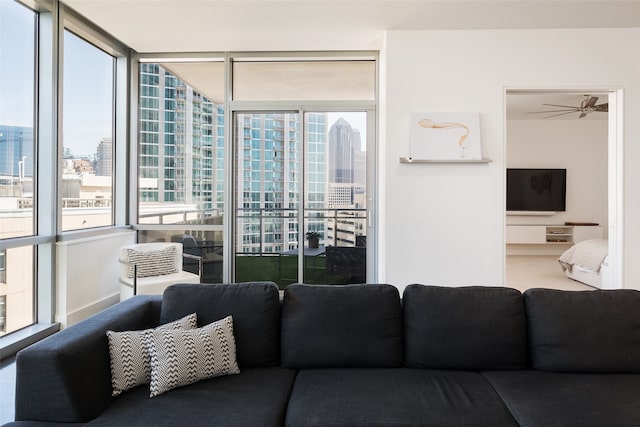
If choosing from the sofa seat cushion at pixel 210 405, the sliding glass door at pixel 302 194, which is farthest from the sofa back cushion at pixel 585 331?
the sliding glass door at pixel 302 194

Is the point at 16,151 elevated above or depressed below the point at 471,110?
below

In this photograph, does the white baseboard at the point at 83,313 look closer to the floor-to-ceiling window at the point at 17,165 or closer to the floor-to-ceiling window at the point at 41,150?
the floor-to-ceiling window at the point at 41,150

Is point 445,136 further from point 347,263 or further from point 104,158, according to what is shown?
point 104,158

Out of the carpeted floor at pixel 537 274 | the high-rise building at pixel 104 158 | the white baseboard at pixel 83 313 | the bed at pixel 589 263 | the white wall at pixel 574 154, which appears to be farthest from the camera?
the white wall at pixel 574 154

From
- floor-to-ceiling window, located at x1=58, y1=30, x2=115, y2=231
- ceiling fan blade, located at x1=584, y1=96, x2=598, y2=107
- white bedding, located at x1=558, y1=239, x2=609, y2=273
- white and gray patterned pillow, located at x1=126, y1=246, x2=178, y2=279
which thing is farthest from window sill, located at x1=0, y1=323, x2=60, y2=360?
ceiling fan blade, located at x1=584, y1=96, x2=598, y2=107

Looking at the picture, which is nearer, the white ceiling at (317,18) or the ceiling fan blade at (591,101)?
the white ceiling at (317,18)

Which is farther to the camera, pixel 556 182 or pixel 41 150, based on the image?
pixel 556 182

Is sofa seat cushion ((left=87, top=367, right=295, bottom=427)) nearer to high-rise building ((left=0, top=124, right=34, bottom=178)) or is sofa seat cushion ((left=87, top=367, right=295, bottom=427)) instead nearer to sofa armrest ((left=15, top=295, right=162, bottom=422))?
sofa armrest ((left=15, top=295, right=162, bottom=422))

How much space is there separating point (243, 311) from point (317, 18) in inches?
→ 107

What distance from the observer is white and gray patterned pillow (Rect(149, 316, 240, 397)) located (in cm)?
163

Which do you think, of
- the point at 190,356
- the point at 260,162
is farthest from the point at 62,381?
the point at 260,162

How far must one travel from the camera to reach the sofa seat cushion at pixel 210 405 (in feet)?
4.66

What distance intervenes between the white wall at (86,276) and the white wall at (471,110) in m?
2.83

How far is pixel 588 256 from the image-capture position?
5.26m
